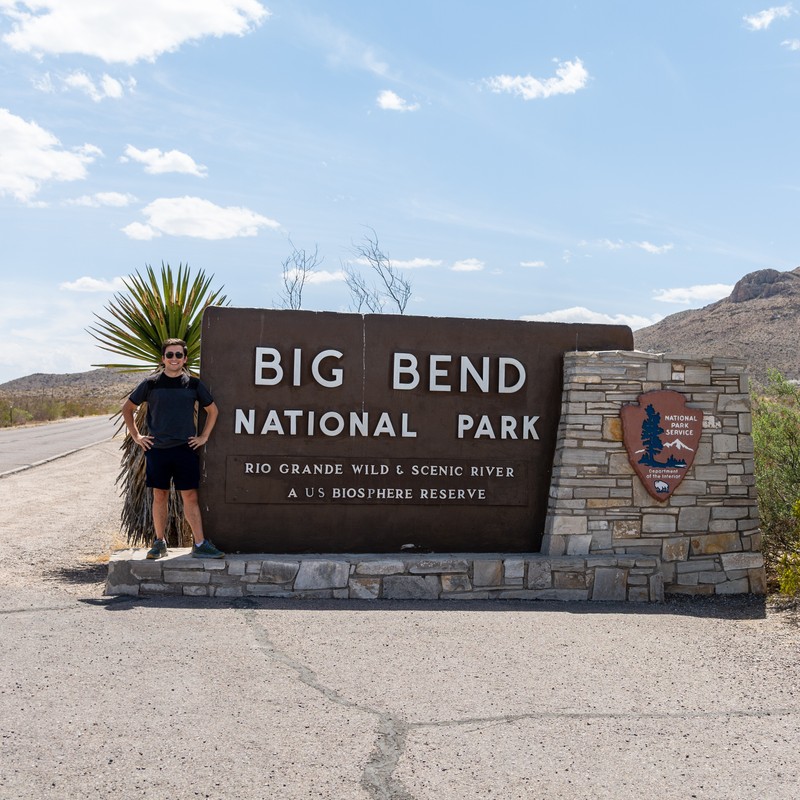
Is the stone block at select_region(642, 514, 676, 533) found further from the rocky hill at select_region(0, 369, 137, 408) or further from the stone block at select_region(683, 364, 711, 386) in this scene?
the rocky hill at select_region(0, 369, 137, 408)

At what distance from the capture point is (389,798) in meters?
3.96

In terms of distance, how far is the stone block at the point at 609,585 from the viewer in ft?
27.7

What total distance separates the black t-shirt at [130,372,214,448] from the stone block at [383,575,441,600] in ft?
7.70

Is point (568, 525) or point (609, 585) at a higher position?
point (568, 525)

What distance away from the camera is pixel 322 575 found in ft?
26.5

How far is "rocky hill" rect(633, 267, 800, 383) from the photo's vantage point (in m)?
43.6

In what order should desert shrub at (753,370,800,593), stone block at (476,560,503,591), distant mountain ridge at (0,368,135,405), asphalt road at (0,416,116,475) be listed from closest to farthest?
stone block at (476,560,503,591), desert shrub at (753,370,800,593), asphalt road at (0,416,116,475), distant mountain ridge at (0,368,135,405)

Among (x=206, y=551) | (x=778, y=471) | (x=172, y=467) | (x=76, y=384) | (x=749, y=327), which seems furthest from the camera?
(x=76, y=384)

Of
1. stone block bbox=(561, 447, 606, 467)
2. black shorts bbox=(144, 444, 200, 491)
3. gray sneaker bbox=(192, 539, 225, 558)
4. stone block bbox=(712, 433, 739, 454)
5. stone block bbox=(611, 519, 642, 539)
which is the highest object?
stone block bbox=(712, 433, 739, 454)

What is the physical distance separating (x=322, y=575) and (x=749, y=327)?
1871 inches

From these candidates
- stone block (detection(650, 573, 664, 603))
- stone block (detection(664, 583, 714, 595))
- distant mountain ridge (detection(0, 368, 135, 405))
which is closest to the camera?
stone block (detection(650, 573, 664, 603))

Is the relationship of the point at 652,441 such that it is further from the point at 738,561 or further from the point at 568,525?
the point at 738,561

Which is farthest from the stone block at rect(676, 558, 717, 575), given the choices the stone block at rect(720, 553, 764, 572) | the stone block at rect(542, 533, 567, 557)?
the stone block at rect(542, 533, 567, 557)

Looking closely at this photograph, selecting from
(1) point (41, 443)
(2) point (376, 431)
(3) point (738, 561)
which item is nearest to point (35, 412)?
(1) point (41, 443)
